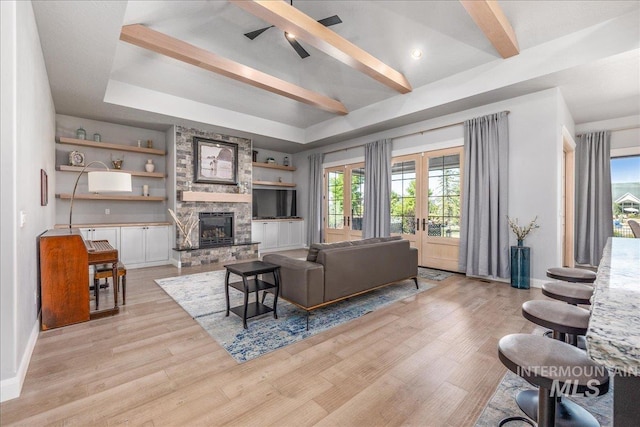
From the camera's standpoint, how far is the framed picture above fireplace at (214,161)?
621 cm

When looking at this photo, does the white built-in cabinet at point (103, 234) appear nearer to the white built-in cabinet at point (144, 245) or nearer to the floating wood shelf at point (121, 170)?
the white built-in cabinet at point (144, 245)

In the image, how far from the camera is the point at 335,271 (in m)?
3.08

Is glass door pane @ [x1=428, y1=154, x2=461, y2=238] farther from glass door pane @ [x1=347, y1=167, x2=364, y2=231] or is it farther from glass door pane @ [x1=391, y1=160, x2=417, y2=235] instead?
glass door pane @ [x1=347, y1=167, x2=364, y2=231]

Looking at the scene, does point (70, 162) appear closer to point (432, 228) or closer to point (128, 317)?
point (128, 317)

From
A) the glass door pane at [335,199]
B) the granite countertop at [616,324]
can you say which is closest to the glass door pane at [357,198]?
the glass door pane at [335,199]

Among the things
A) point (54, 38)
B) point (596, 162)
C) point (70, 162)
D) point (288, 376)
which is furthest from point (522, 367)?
point (70, 162)

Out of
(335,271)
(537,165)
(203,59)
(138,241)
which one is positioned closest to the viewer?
(335,271)

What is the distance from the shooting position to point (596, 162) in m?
5.57

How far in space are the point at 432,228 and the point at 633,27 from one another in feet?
11.9

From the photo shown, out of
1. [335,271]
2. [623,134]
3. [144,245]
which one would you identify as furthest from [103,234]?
[623,134]

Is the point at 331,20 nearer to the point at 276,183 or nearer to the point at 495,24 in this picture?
the point at 495,24

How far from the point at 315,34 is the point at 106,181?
307cm

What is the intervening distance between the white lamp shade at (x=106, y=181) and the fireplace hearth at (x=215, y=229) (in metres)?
2.76

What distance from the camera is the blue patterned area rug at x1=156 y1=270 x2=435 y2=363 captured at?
258 cm
